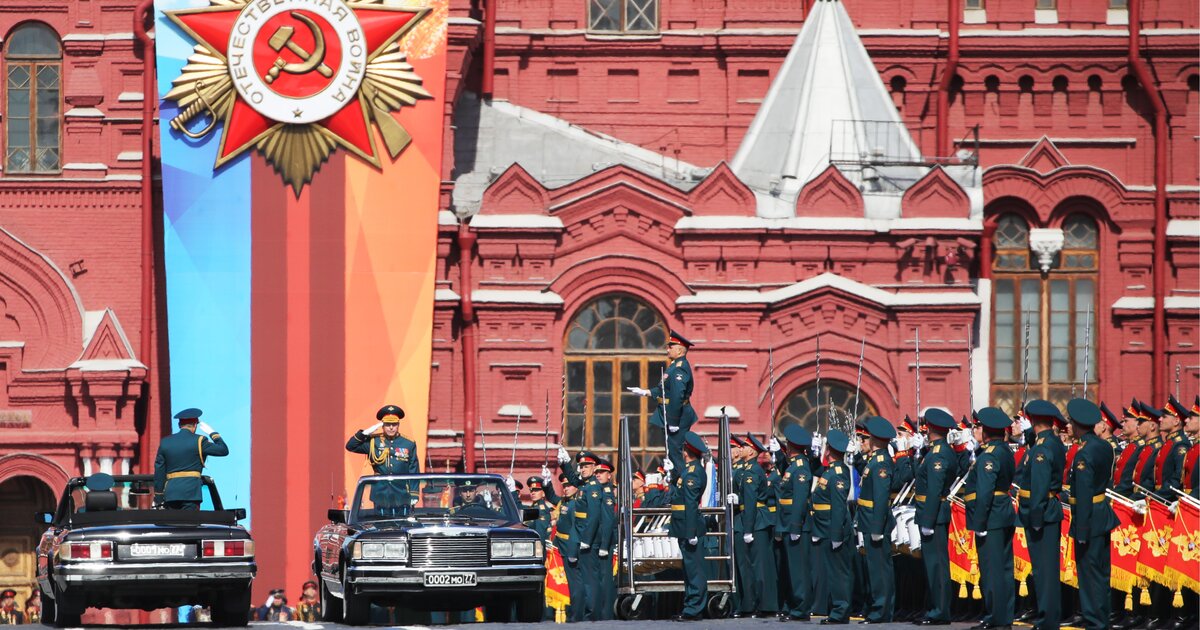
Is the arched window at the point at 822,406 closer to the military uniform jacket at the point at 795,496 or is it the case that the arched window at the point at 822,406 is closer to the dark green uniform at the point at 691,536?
the military uniform jacket at the point at 795,496

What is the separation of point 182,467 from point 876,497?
5.97 m

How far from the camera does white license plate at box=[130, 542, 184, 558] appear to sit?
17.3 metres

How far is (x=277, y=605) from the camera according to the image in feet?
88.4

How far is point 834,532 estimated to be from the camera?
1878cm

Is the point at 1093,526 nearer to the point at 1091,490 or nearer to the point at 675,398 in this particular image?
the point at 1091,490

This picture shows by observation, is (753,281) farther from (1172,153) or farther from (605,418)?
(1172,153)

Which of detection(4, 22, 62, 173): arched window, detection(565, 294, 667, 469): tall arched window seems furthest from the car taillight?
detection(4, 22, 62, 173): arched window

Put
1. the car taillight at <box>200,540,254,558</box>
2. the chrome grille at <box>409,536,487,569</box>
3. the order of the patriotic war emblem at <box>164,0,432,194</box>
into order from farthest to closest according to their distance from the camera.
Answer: the order of the patriotic war emblem at <box>164,0,432,194</box>
the chrome grille at <box>409,536,487,569</box>
the car taillight at <box>200,540,254,558</box>

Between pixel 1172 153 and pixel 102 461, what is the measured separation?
15.9 metres

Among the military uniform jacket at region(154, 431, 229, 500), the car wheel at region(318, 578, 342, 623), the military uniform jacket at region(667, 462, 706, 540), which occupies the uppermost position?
the military uniform jacket at region(154, 431, 229, 500)

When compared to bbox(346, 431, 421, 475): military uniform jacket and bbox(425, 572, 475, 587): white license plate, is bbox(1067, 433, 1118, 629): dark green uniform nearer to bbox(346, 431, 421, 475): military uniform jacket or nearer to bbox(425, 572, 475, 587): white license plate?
bbox(425, 572, 475, 587): white license plate

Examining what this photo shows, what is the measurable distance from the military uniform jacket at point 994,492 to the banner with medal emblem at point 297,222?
13.5m

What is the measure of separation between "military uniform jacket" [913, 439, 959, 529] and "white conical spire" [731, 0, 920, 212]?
545 inches

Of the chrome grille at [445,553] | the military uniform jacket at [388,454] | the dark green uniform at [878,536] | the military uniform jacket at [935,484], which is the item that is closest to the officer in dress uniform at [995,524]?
the military uniform jacket at [935,484]
